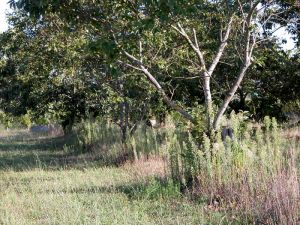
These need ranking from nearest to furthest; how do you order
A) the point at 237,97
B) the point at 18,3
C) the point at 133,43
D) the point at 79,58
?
the point at 18,3 → the point at 133,43 → the point at 79,58 → the point at 237,97

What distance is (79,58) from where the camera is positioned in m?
10.6

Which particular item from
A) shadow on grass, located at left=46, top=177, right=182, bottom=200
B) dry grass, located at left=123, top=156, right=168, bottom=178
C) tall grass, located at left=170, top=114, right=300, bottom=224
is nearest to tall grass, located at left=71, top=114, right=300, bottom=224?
tall grass, located at left=170, top=114, right=300, bottom=224

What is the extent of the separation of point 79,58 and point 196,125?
451cm

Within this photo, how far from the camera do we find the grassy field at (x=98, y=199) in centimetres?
530

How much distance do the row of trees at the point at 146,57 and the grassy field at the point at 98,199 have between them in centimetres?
158

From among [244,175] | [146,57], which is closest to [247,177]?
[244,175]

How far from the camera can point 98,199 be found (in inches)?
251

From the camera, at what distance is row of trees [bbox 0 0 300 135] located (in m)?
6.91

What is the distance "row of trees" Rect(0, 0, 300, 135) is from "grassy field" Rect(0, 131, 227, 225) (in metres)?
1.58

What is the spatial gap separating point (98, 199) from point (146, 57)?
3.99m

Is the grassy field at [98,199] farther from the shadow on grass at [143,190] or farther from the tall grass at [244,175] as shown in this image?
the tall grass at [244,175]

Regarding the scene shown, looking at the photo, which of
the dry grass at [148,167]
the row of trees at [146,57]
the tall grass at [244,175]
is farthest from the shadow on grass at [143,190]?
the row of trees at [146,57]

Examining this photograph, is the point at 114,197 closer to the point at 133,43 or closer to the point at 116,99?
the point at 133,43

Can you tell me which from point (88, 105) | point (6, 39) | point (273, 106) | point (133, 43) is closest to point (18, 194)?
point (133, 43)
